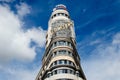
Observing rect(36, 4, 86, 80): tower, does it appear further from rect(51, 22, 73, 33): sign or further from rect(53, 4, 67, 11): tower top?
rect(53, 4, 67, 11): tower top

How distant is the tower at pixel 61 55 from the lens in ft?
208

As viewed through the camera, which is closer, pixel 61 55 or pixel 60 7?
pixel 61 55

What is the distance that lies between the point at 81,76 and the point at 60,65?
8.41 metres

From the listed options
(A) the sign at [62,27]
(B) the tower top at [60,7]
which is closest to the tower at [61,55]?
(A) the sign at [62,27]

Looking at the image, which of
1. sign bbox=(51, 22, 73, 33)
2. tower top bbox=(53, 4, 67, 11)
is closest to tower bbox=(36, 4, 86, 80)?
sign bbox=(51, 22, 73, 33)

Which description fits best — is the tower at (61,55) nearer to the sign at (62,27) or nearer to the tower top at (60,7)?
the sign at (62,27)

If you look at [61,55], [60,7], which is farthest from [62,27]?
[60,7]

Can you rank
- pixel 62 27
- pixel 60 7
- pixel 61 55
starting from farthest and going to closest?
pixel 60 7, pixel 62 27, pixel 61 55

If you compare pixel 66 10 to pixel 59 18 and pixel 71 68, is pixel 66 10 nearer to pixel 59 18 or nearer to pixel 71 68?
pixel 59 18

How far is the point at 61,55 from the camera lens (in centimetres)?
6594

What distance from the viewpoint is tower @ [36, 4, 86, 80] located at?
6334cm

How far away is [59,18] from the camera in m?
78.8

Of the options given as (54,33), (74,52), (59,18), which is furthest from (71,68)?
(59,18)

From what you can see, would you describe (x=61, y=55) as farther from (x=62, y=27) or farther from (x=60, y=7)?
(x=60, y=7)
